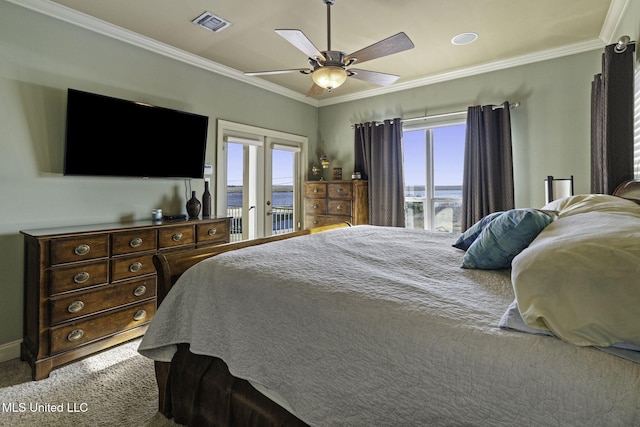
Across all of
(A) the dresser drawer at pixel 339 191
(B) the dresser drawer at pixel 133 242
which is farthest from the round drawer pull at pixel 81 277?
(A) the dresser drawer at pixel 339 191

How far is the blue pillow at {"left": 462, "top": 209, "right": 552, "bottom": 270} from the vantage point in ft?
4.37

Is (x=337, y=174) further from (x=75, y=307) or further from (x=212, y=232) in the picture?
(x=75, y=307)

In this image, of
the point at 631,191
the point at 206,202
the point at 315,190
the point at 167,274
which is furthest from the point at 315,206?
the point at 631,191

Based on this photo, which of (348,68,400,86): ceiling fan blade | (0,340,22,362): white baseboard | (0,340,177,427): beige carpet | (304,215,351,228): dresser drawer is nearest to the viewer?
(0,340,177,427): beige carpet

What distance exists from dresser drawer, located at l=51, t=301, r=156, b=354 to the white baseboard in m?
0.56

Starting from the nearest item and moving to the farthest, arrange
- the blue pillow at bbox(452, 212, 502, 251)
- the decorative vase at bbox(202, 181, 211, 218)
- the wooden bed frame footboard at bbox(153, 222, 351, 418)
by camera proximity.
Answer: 1. the wooden bed frame footboard at bbox(153, 222, 351, 418)
2. the blue pillow at bbox(452, 212, 502, 251)
3. the decorative vase at bbox(202, 181, 211, 218)

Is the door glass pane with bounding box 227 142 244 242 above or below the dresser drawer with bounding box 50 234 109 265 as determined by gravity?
above

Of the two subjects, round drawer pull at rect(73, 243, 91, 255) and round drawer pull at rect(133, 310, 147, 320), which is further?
round drawer pull at rect(133, 310, 147, 320)

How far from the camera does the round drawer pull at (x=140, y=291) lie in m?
2.59

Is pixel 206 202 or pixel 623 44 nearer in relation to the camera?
pixel 623 44

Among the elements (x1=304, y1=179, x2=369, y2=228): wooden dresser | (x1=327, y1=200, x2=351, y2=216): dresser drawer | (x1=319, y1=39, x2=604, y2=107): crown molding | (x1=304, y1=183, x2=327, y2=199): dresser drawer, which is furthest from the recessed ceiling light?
(x1=304, y1=183, x2=327, y2=199): dresser drawer

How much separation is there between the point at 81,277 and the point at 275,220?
271cm

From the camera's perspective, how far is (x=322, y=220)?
15.1ft

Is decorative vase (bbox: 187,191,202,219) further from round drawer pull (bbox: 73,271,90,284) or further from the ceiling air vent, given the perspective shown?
the ceiling air vent
